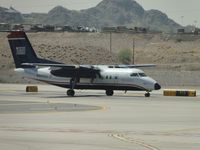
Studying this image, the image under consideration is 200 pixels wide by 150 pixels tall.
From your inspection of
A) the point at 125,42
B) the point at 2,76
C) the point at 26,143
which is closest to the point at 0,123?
the point at 26,143

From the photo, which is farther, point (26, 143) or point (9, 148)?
point (26, 143)

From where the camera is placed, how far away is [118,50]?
→ 17362 centimetres

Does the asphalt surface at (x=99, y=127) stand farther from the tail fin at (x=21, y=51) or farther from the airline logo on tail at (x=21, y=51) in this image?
the airline logo on tail at (x=21, y=51)

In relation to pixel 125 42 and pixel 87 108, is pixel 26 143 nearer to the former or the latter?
pixel 87 108

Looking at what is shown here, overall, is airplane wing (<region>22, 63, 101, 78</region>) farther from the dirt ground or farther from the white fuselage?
the dirt ground

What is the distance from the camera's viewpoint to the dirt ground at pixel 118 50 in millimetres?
89719

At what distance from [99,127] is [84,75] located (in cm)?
3111

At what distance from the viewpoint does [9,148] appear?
64.8 feet

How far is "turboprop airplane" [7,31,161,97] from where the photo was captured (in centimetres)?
5484

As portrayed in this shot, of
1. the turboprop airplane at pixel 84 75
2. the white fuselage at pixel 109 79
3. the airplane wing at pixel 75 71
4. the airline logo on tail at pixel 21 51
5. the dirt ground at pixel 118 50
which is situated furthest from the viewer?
the dirt ground at pixel 118 50

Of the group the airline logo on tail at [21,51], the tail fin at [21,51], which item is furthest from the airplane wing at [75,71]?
the airline logo on tail at [21,51]

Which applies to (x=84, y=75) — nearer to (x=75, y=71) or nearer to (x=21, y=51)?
(x=75, y=71)

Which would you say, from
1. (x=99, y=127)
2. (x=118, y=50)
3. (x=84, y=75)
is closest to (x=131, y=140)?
(x=99, y=127)

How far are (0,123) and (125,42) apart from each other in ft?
509
